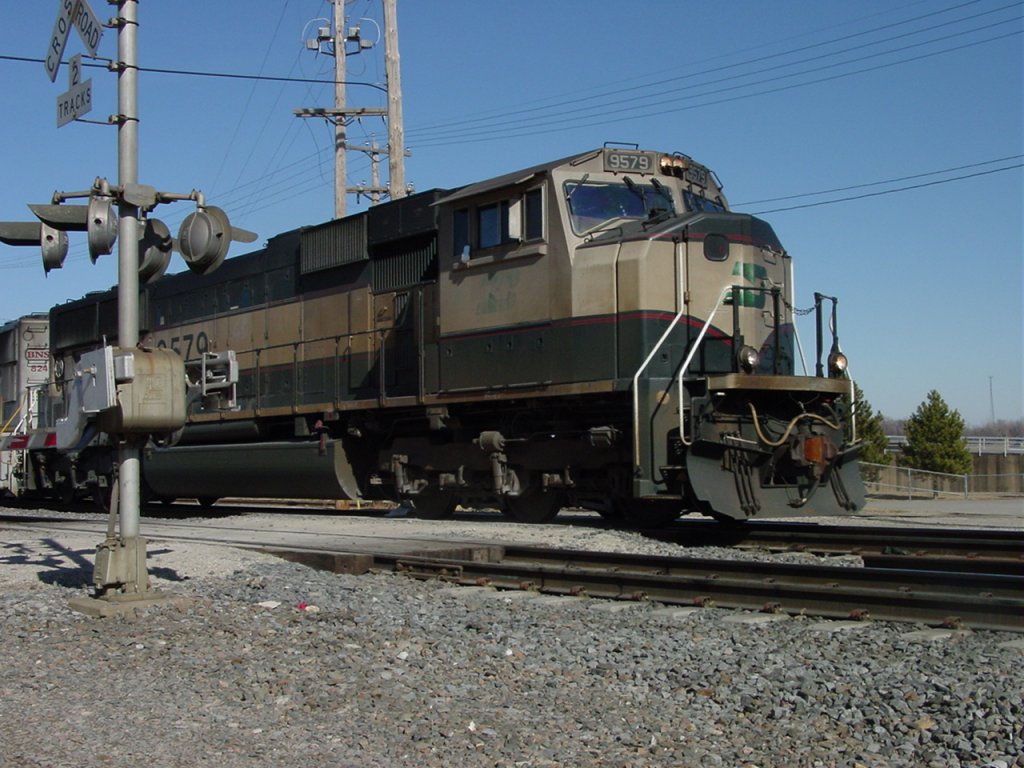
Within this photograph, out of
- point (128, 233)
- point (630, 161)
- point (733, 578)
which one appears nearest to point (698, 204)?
point (630, 161)

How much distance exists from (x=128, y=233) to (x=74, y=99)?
3.51 ft

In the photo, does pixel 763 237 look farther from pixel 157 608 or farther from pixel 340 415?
pixel 157 608

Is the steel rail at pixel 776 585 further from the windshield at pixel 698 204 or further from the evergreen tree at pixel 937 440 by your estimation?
Result: the evergreen tree at pixel 937 440

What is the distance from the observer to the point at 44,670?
5.24m

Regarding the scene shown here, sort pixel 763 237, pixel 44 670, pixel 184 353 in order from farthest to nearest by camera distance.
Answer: pixel 184 353, pixel 763 237, pixel 44 670

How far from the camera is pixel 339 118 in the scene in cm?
2848

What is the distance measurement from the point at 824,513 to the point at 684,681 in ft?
19.3

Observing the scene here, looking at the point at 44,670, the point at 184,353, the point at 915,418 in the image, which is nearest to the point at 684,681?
the point at 44,670

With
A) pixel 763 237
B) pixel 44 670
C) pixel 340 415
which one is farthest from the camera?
pixel 340 415

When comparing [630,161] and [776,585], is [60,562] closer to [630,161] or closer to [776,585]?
[776,585]

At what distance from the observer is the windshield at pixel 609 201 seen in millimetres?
10672

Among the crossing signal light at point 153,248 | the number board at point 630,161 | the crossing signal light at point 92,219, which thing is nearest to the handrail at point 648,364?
the number board at point 630,161

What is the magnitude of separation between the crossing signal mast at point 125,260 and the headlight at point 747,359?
4.87 m

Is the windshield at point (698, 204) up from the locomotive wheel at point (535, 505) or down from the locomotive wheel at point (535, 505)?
up
